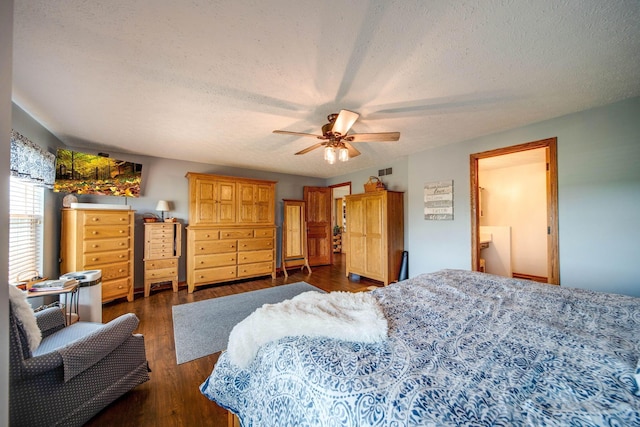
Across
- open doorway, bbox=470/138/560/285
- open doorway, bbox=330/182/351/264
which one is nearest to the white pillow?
open doorway, bbox=470/138/560/285

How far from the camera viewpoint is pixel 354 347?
963 mm

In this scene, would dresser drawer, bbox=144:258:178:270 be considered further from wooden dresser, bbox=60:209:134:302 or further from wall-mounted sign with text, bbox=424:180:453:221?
wall-mounted sign with text, bbox=424:180:453:221

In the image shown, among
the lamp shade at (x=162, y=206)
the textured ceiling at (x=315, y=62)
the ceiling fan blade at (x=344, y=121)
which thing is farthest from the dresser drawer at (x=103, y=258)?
the ceiling fan blade at (x=344, y=121)

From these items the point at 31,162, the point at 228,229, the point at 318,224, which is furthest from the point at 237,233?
the point at 31,162

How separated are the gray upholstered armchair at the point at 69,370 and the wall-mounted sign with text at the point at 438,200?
383 centimetres

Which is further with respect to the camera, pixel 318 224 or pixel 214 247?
pixel 318 224

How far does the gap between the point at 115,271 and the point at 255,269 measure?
6.77 feet

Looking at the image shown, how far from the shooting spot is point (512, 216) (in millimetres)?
4676

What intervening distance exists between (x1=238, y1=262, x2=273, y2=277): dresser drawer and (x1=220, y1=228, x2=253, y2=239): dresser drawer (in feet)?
1.86

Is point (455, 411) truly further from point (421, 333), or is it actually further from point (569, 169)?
point (569, 169)

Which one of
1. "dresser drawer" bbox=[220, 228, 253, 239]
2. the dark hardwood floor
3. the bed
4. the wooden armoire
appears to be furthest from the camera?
"dresser drawer" bbox=[220, 228, 253, 239]

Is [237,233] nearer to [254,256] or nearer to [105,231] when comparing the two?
[254,256]

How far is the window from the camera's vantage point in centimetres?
218

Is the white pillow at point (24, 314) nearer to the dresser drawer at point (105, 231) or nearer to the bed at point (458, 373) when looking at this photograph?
the bed at point (458, 373)
